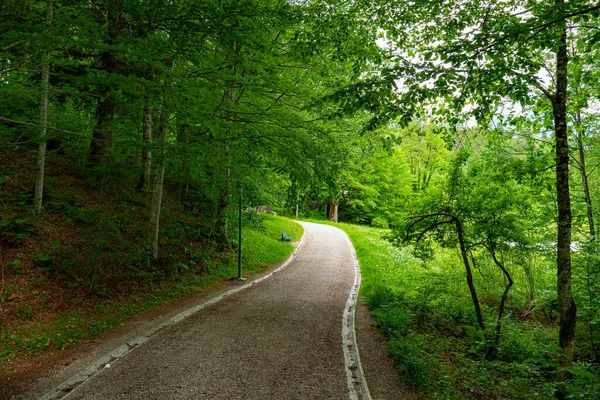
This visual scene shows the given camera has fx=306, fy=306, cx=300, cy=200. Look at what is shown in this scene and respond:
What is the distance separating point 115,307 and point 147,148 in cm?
388

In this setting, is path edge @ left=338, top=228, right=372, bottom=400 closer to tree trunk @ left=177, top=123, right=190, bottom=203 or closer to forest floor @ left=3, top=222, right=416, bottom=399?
forest floor @ left=3, top=222, right=416, bottom=399

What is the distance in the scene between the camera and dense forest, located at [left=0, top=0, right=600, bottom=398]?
14.3ft

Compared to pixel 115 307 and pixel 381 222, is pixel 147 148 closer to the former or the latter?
pixel 115 307

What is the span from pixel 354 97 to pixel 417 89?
868 mm

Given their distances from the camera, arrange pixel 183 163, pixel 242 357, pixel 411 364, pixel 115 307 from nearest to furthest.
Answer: pixel 411 364 → pixel 242 357 → pixel 115 307 → pixel 183 163

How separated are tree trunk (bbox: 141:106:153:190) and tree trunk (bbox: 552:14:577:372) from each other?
7.50 metres

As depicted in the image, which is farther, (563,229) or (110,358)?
(563,229)

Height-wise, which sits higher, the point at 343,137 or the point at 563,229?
the point at 343,137

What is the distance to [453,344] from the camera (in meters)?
7.05

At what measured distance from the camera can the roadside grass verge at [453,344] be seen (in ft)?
16.0

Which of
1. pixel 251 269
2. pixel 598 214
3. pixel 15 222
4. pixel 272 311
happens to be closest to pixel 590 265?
pixel 598 214

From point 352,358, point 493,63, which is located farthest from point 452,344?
point 493,63

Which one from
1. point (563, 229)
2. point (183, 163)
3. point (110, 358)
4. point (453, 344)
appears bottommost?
point (453, 344)

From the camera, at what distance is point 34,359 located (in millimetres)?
5008
